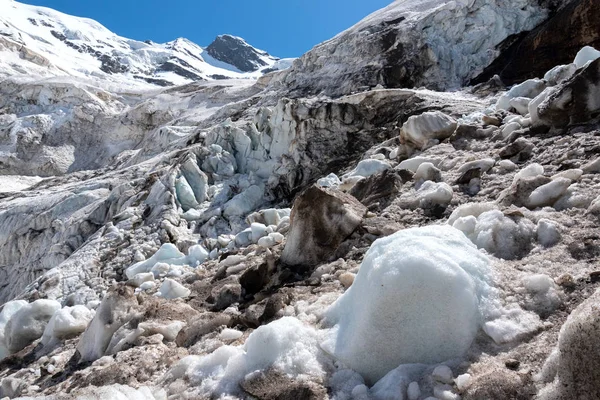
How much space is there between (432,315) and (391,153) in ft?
19.2

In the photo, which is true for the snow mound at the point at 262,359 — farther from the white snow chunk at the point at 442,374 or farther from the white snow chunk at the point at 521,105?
the white snow chunk at the point at 521,105

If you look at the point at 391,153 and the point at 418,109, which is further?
the point at 418,109

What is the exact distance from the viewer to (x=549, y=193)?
11.2 ft

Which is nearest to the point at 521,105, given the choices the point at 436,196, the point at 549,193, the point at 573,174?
the point at 436,196

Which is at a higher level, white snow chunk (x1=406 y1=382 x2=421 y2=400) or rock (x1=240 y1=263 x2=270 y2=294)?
rock (x1=240 y1=263 x2=270 y2=294)

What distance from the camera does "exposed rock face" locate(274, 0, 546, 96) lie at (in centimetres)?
1752

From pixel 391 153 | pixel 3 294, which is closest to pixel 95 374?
pixel 391 153

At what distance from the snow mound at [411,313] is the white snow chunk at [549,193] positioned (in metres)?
1.33

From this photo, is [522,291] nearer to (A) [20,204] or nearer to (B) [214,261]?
(B) [214,261]

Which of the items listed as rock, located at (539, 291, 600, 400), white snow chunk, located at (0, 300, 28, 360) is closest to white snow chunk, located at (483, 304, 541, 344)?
rock, located at (539, 291, 600, 400)

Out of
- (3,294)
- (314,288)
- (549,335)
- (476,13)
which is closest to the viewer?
(549,335)

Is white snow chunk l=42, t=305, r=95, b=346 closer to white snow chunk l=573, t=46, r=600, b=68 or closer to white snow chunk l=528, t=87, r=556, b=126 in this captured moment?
white snow chunk l=528, t=87, r=556, b=126

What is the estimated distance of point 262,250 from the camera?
17.6 feet

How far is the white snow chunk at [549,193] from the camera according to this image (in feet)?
11.2
